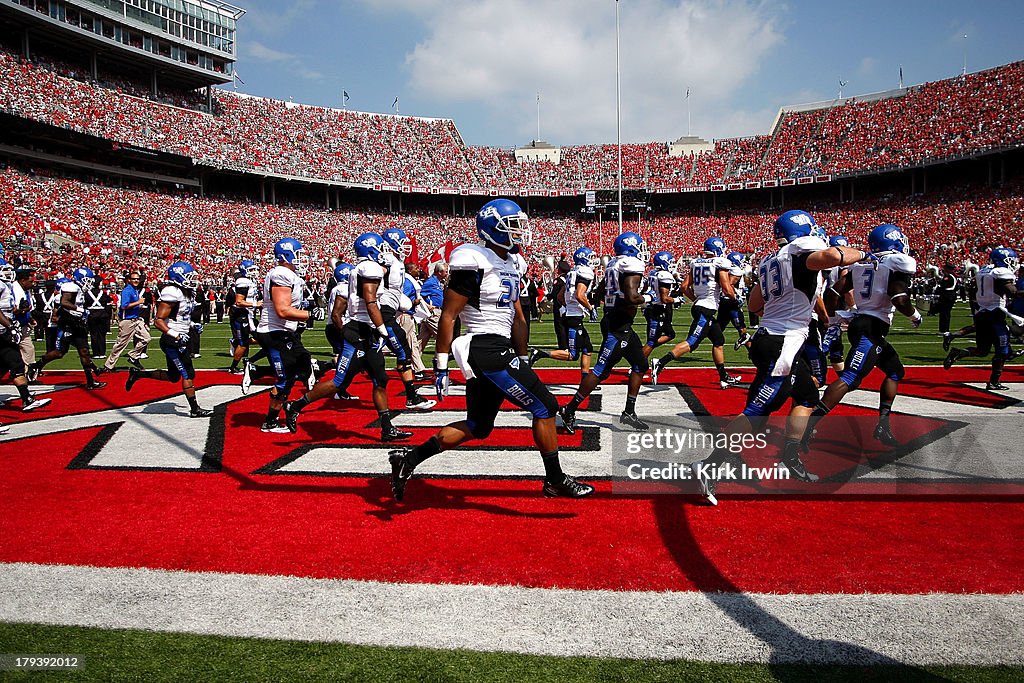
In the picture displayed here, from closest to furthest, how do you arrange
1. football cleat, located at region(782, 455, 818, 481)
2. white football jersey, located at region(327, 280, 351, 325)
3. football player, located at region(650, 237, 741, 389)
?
1. football cleat, located at region(782, 455, 818, 481)
2. white football jersey, located at region(327, 280, 351, 325)
3. football player, located at region(650, 237, 741, 389)

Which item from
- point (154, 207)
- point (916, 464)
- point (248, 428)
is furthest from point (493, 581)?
point (154, 207)

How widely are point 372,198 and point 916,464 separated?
55.0 m

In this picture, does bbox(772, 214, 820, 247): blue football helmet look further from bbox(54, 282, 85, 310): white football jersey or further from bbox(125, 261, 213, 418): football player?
bbox(54, 282, 85, 310): white football jersey

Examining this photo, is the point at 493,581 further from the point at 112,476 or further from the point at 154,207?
the point at 154,207

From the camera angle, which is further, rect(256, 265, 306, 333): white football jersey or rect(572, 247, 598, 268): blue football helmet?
rect(572, 247, 598, 268): blue football helmet

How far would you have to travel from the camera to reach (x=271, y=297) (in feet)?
23.2

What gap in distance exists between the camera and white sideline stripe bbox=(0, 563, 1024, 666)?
2.91 m

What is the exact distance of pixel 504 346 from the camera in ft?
15.3

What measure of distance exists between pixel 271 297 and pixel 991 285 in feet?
30.0

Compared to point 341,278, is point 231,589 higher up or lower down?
lower down

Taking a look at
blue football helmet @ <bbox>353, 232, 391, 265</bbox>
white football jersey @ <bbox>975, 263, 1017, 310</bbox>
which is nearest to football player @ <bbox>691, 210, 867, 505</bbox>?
blue football helmet @ <bbox>353, 232, 391, 265</bbox>

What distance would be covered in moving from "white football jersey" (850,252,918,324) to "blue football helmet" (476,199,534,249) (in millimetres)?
3527

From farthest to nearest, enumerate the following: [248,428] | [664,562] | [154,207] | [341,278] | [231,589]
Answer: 1. [154,207]
2. [341,278]
3. [248,428]
4. [664,562]
5. [231,589]

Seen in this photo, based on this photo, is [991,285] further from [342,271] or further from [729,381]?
[342,271]
